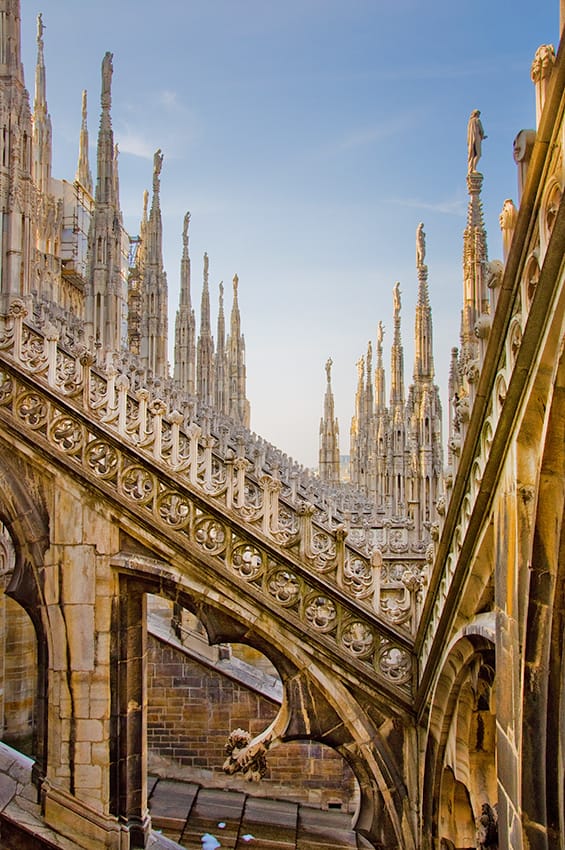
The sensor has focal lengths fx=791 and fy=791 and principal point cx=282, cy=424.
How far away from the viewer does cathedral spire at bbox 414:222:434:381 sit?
22.9m

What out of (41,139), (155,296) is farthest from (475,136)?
(41,139)

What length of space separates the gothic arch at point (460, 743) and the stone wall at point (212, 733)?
294 inches

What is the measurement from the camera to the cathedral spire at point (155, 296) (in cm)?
3203

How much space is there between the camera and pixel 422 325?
2344cm

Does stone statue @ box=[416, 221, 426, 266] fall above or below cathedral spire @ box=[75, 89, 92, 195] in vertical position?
below

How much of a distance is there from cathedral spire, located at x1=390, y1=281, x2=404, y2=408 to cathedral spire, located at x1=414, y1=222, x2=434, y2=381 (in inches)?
252

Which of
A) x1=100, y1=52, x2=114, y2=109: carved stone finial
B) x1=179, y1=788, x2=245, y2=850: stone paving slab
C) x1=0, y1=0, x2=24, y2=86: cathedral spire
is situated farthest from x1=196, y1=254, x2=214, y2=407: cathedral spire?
x1=179, y1=788, x2=245, y2=850: stone paving slab

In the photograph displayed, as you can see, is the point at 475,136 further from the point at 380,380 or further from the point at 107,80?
the point at 380,380

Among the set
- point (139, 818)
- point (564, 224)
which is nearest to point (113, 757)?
point (139, 818)

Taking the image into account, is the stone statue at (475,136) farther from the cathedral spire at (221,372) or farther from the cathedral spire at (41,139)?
the cathedral spire at (221,372)

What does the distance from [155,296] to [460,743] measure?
28601 mm

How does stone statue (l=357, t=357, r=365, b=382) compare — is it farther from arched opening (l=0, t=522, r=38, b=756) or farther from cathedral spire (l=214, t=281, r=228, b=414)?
arched opening (l=0, t=522, r=38, b=756)

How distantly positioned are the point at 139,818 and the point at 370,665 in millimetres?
2786

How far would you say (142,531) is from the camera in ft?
23.8
